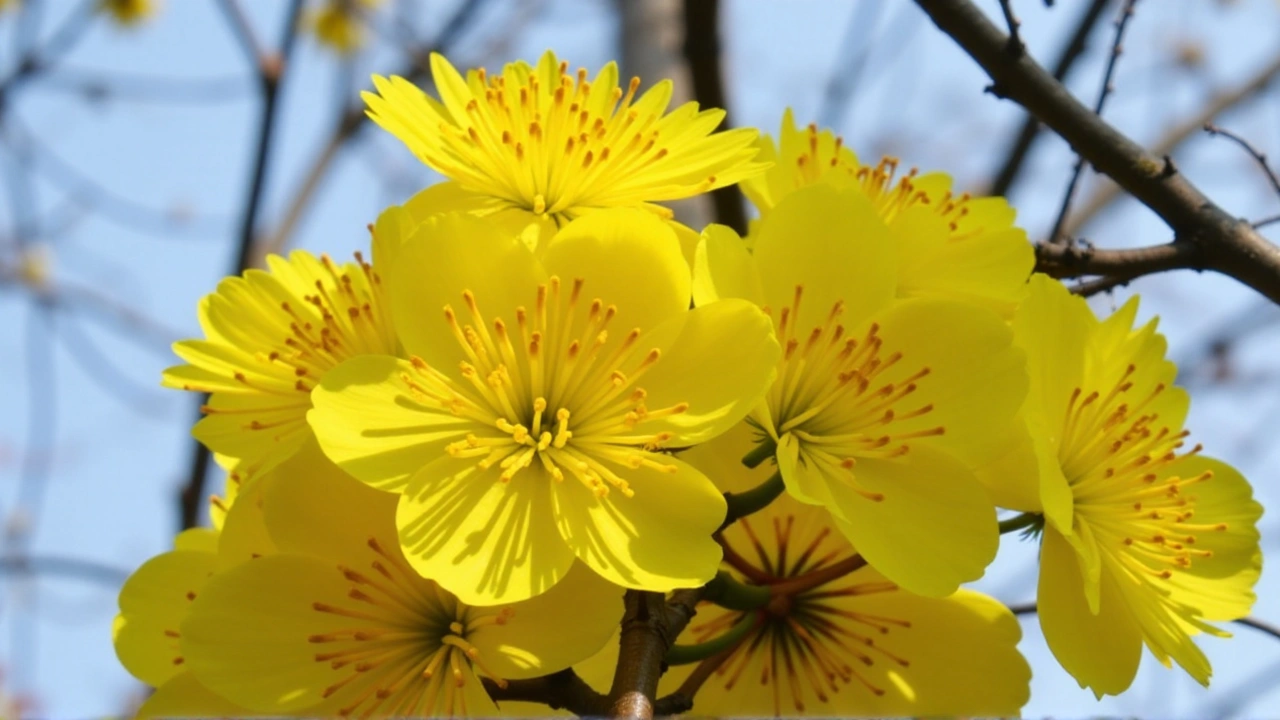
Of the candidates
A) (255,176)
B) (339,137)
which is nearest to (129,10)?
(339,137)

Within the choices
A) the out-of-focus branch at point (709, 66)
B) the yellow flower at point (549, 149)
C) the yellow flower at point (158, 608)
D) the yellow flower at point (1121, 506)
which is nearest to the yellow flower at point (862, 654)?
the yellow flower at point (1121, 506)

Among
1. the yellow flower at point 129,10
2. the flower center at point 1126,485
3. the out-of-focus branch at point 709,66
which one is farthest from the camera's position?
the yellow flower at point 129,10

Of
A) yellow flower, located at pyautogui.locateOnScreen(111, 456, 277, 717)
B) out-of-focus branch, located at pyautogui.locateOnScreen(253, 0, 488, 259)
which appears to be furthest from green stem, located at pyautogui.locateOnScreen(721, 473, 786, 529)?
out-of-focus branch, located at pyautogui.locateOnScreen(253, 0, 488, 259)

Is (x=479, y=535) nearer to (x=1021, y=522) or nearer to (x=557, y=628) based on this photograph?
(x=557, y=628)

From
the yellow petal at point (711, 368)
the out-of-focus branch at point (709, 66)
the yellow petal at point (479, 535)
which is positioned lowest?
the yellow petal at point (479, 535)

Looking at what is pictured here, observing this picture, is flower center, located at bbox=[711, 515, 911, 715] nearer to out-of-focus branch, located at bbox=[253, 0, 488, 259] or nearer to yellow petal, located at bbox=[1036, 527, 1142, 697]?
yellow petal, located at bbox=[1036, 527, 1142, 697]

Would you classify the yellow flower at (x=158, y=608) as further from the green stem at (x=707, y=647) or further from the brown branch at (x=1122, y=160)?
the brown branch at (x=1122, y=160)
